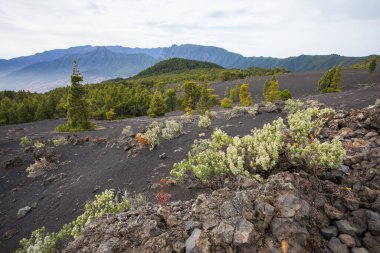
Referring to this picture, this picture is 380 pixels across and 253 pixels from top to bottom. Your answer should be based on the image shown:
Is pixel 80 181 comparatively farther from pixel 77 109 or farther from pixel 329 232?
pixel 77 109

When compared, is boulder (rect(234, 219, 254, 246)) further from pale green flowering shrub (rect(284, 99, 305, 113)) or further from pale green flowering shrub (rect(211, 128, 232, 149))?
pale green flowering shrub (rect(284, 99, 305, 113))

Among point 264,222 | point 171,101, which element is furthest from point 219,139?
point 171,101

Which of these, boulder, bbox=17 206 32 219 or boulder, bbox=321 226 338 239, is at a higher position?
boulder, bbox=321 226 338 239

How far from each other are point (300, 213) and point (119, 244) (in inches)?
132

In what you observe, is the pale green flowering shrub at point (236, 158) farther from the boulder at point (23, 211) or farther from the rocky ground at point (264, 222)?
the boulder at point (23, 211)

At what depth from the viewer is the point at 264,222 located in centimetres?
433

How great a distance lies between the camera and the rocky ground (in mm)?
4188

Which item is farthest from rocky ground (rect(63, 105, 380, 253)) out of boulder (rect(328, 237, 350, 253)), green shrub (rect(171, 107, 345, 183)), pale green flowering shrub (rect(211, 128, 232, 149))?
pale green flowering shrub (rect(211, 128, 232, 149))

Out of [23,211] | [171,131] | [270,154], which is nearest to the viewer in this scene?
[270,154]

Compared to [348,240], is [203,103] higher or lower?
lower

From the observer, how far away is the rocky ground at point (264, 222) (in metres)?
4.19

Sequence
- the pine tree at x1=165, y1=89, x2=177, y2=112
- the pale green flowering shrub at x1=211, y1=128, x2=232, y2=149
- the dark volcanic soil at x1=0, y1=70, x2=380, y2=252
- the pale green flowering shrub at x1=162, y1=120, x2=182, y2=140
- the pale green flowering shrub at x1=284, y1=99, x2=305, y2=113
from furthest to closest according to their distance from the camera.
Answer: the pine tree at x1=165, y1=89, x2=177, y2=112, the pale green flowering shrub at x1=284, y1=99, x2=305, y2=113, the pale green flowering shrub at x1=162, y1=120, x2=182, y2=140, the dark volcanic soil at x1=0, y1=70, x2=380, y2=252, the pale green flowering shrub at x1=211, y1=128, x2=232, y2=149

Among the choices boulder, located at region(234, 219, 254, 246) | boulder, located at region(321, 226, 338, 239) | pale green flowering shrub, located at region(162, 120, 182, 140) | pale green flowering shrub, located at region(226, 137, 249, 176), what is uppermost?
pale green flowering shrub, located at region(226, 137, 249, 176)

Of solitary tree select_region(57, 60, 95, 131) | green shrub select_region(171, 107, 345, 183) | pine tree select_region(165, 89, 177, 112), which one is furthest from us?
pine tree select_region(165, 89, 177, 112)
